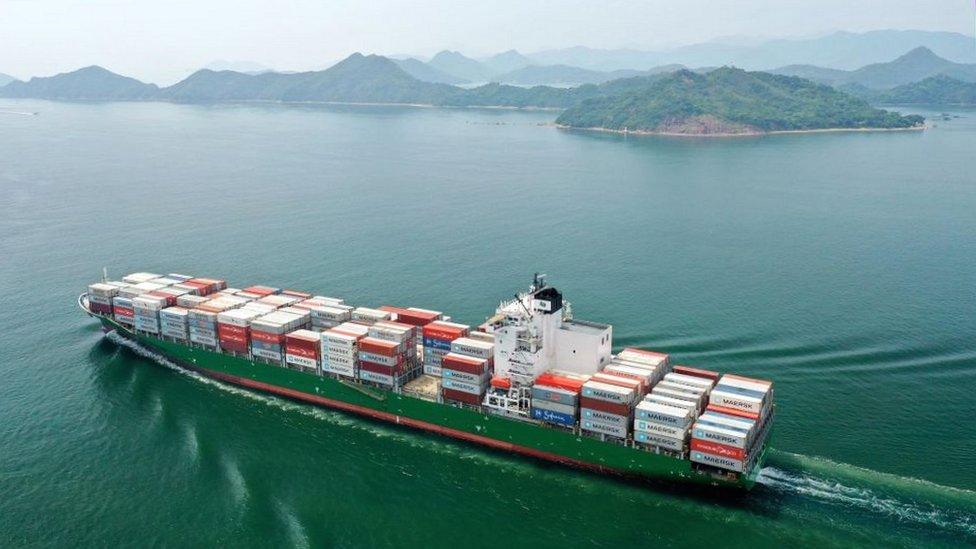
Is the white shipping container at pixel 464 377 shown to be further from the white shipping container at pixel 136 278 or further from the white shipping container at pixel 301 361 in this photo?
the white shipping container at pixel 136 278

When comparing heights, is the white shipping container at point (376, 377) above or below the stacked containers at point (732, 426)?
below

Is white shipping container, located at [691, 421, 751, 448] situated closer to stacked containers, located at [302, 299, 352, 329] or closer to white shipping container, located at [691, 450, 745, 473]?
white shipping container, located at [691, 450, 745, 473]

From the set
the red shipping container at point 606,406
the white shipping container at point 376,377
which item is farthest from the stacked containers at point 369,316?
the red shipping container at point 606,406

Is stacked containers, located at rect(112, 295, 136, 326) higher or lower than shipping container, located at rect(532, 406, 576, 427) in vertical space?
higher

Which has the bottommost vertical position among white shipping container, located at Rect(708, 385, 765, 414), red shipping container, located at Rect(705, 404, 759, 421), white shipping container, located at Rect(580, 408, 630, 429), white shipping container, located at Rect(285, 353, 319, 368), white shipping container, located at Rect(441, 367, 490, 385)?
white shipping container, located at Rect(285, 353, 319, 368)

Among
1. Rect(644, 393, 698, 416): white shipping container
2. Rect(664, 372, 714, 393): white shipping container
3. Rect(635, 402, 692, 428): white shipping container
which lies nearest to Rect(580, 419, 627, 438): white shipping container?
Rect(635, 402, 692, 428): white shipping container

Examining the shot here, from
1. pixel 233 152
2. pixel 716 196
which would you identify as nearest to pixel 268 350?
pixel 716 196

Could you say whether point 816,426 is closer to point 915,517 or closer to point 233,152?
point 915,517
